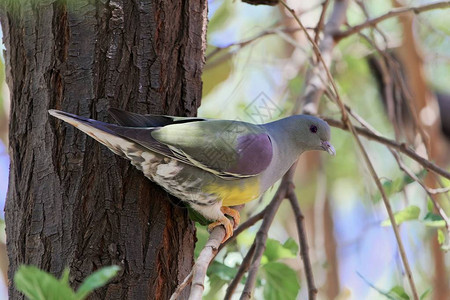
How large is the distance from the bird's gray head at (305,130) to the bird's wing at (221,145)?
26 cm

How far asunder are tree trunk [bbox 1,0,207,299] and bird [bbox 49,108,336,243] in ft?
0.22

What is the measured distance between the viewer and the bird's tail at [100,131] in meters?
1.68

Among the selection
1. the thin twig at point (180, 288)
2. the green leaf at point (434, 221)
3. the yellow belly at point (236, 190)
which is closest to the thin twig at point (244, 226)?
the yellow belly at point (236, 190)

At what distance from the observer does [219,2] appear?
3625mm

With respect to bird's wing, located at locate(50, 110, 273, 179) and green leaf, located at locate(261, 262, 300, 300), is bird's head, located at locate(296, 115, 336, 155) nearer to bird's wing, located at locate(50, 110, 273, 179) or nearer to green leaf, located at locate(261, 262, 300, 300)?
→ bird's wing, located at locate(50, 110, 273, 179)

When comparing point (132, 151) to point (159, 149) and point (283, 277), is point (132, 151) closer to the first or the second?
point (159, 149)

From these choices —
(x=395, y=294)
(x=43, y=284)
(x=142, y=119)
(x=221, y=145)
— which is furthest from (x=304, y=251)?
(x=43, y=284)

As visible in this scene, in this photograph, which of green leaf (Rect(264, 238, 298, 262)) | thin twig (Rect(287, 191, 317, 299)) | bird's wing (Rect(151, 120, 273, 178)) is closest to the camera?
bird's wing (Rect(151, 120, 273, 178))

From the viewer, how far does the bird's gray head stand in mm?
2314

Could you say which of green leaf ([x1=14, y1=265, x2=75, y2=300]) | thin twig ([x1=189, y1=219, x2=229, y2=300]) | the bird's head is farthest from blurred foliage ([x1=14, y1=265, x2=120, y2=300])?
the bird's head

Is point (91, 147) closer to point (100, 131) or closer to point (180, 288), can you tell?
point (100, 131)

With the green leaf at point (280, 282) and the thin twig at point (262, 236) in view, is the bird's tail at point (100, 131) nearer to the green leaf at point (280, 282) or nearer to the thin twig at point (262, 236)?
the thin twig at point (262, 236)

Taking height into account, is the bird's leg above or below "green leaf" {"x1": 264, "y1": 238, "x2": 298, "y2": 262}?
above

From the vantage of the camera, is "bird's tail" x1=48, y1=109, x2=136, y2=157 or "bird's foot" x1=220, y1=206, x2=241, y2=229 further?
"bird's foot" x1=220, y1=206, x2=241, y2=229
